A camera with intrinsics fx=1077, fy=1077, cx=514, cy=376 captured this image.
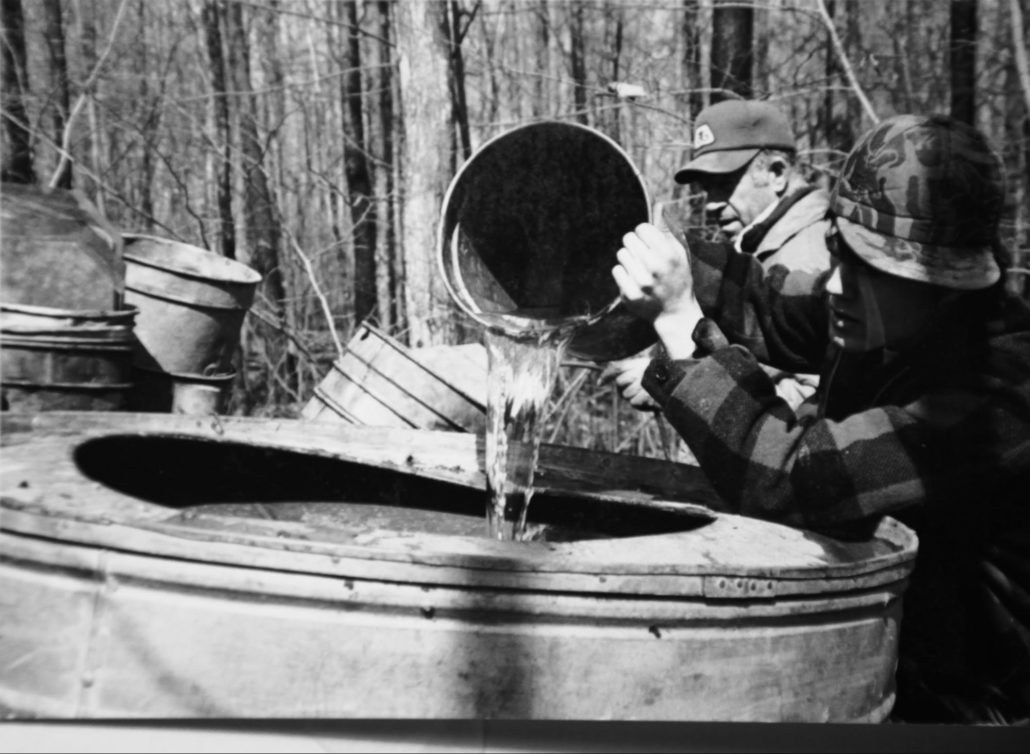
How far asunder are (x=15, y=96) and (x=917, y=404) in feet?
17.3

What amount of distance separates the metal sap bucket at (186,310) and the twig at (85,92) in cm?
159

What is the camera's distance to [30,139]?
5.73 metres

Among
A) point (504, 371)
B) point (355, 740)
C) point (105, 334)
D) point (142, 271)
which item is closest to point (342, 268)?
point (142, 271)

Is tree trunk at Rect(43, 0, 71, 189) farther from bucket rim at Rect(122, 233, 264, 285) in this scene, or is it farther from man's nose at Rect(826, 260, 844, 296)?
man's nose at Rect(826, 260, 844, 296)

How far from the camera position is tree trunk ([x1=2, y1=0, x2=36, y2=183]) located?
5402 millimetres

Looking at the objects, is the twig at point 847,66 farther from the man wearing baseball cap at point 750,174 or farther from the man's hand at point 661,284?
the man's hand at point 661,284

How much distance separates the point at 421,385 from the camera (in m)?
3.06

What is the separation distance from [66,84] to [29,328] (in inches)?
124

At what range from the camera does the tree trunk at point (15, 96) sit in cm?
540

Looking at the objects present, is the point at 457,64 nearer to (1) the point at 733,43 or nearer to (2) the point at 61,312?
(1) the point at 733,43

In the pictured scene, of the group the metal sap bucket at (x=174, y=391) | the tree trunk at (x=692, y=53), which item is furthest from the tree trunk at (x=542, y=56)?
the metal sap bucket at (x=174, y=391)

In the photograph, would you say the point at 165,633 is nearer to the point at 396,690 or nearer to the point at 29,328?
the point at 396,690

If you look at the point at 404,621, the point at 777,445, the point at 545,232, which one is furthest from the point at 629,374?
the point at 404,621

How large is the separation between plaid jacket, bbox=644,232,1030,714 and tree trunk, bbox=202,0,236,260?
5089 mm
